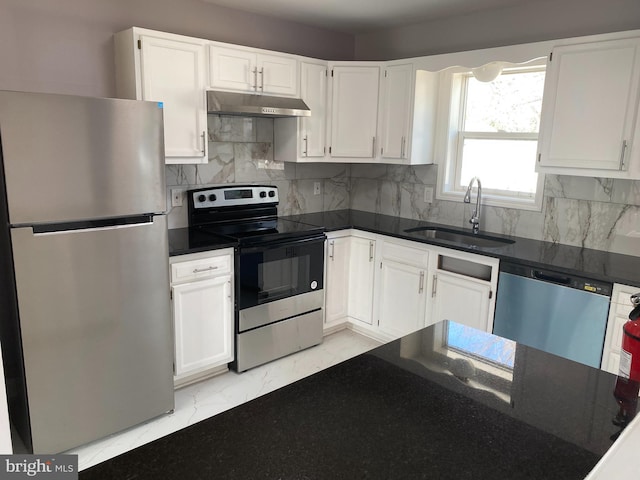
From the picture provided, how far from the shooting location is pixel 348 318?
3.98 meters

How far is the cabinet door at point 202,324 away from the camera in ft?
9.38

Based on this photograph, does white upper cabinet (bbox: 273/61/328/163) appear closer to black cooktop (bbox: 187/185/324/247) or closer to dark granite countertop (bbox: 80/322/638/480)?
black cooktop (bbox: 187/185/324/247)

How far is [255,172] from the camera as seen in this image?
149 inches

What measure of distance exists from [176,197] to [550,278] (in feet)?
8.03

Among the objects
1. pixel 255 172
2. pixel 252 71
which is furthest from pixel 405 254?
pixel 252 71

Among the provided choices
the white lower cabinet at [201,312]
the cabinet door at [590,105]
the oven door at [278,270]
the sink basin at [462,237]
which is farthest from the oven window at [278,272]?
the cabinet door at [590,105]

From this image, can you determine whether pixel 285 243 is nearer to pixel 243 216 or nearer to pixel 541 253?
pixel 243 216

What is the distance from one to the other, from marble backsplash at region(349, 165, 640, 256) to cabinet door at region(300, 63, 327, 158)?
2.52 feet

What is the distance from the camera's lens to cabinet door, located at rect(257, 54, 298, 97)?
10.8ft

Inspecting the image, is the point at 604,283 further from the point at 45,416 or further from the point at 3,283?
the point at 3,283

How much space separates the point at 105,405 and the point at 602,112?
312cm

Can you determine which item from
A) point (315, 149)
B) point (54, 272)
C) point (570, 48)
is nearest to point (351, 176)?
point (315, 149)

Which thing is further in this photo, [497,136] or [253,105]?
[497,136]

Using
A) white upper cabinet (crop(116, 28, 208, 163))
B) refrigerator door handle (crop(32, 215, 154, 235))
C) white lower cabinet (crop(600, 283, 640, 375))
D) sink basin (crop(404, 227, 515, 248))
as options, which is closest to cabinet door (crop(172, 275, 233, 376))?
refrigerator door handle (crop(32, 215, 154, 235))
